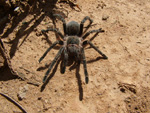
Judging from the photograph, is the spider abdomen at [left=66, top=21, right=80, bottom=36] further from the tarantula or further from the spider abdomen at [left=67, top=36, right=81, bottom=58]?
the spider abdomen at [left=67, top=36, right=81, bottom=58]

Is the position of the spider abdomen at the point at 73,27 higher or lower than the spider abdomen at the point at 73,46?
higher

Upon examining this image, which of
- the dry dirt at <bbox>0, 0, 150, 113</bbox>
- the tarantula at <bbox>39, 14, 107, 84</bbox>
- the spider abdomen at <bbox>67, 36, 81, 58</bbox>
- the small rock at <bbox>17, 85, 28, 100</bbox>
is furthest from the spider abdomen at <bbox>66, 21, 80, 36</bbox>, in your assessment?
the small rock at <bbox>17, 85, 28, 100</bbox>

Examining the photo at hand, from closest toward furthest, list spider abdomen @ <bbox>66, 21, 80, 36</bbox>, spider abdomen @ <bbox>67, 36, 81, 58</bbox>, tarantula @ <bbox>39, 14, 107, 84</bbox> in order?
tarantula @ <bbox>39, 14, 107, 84</bbox>, spider abdomen @ <bbox>67, 36, 81, 58</bbox>, spider abdomen @ <bbox>66, 21, 80, 36</bbox>

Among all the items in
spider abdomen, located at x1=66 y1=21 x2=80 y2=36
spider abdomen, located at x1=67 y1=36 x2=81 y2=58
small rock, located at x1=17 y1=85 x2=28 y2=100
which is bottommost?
small rock, located at x1=17 y1=85 x2=28 y2=100

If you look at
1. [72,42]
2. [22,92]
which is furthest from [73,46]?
[22,92]

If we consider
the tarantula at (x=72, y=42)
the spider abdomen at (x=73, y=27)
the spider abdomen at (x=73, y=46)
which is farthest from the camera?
the spider abdomen at (x=73, y=27)

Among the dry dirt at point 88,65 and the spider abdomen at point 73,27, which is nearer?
the dry dirt at point 88,65

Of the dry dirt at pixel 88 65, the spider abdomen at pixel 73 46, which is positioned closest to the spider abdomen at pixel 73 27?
the spider abdomen at pixel 73 46

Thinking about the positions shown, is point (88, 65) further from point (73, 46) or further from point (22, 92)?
Result: point (22, 92)

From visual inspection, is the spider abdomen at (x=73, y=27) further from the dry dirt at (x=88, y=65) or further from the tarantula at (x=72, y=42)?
the dry dirt at (x=88, y=65)
